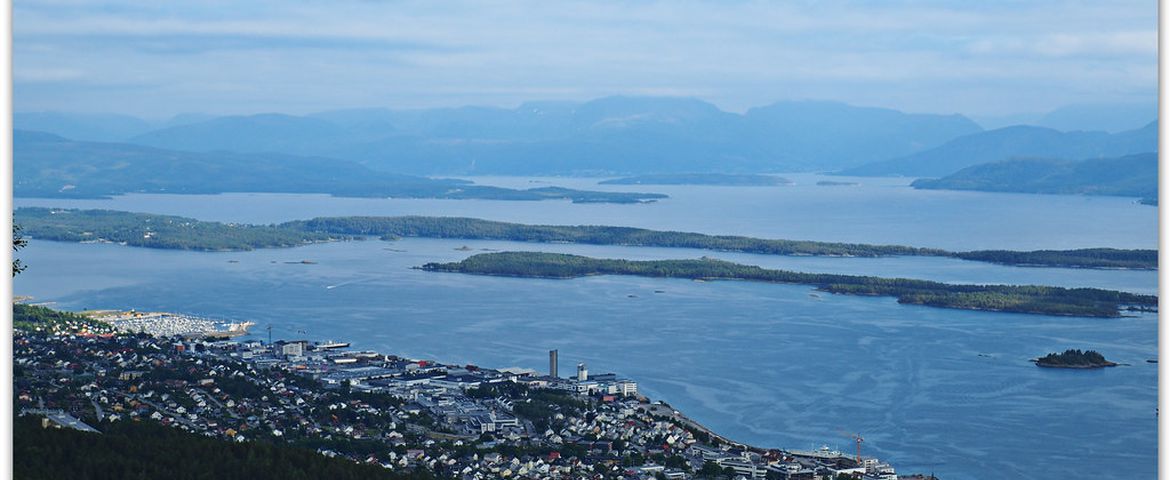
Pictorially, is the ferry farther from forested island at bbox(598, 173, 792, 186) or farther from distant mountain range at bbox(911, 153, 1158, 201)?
forested island at bbox(598, 173, 792, 186)

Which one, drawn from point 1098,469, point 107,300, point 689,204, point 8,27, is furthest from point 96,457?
point 689,204

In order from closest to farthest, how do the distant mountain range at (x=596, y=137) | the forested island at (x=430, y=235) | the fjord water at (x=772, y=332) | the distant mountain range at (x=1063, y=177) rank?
the fjord water at (x=772, y=332)
the forested island at (x=430, y=235)
the distant mountain range at (x=1063, y=177)
the distant mountain range at (x=596, y=137)

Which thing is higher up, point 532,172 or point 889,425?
point 532,172

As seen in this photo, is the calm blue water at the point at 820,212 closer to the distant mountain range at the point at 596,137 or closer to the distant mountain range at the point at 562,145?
the distant mountain range at the point at 562,145

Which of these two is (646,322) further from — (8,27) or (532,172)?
(532,172)

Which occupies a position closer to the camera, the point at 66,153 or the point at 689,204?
the point at 689,204

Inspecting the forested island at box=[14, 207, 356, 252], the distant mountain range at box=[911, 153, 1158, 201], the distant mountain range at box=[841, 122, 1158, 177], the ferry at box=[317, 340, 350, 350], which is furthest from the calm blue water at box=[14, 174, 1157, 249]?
the ferry at box=[317, 340, 350, 350]

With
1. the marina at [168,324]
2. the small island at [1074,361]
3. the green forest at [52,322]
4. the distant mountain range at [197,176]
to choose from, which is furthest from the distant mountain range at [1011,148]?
the green forest at [52,322]
